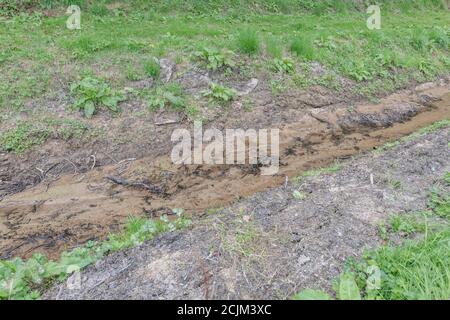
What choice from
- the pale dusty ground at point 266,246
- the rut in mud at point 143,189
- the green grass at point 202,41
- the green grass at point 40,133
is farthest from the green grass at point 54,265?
the green grass at point 202,41

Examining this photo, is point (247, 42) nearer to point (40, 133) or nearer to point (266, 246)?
point (40, 133)

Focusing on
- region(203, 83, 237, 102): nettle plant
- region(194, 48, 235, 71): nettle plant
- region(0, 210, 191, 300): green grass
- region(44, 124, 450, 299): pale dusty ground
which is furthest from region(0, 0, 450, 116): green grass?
region(44, 124, 450, 299): pale dusty ground

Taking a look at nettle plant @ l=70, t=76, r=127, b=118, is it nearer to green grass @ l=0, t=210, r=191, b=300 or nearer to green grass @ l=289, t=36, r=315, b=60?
green grass @ l=0, t=210, r=191, b=300

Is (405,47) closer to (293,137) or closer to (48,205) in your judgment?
(293,137)

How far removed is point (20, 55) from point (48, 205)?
138 inches

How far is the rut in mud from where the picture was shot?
4859mm

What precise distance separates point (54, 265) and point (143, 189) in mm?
1969

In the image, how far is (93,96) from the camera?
658 centimetres

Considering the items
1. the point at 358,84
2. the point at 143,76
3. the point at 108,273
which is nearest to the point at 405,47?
the point at 358,84

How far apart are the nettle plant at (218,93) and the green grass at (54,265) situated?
318cm

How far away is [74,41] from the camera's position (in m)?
7.66

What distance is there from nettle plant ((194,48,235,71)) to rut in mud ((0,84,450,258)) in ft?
5.73

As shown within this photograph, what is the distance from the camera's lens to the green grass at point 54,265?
3426mm
